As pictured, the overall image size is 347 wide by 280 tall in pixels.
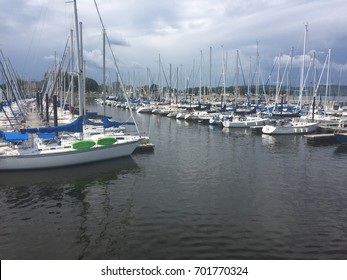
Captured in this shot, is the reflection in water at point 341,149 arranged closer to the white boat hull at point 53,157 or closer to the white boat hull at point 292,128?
the white boat hull at point 292,128

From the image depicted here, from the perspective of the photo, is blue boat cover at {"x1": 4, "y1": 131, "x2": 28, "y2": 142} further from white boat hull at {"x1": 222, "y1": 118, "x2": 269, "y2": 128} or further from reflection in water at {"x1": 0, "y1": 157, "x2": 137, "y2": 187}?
white boat hull at {"x1": 222, "y1": 118, "x2": 269, "y2": 128}

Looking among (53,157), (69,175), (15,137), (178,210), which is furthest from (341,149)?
(15,137)

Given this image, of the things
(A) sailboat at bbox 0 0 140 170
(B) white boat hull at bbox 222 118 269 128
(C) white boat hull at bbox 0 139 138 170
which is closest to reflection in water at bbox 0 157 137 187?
(C) white boat hull at bbox 0 139 138 170

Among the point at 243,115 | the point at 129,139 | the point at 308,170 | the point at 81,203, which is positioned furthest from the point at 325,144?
the point at 81,203

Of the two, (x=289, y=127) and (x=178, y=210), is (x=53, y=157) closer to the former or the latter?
(x=178, y=210)

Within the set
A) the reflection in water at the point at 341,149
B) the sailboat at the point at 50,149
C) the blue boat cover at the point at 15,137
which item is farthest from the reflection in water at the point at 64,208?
the reflection in water at the point at 341,149

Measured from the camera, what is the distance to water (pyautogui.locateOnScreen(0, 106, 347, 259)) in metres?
15.9

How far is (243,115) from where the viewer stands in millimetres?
74312

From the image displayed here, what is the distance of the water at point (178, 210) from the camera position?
15906 millimetres

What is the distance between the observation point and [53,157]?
29641 millimetres

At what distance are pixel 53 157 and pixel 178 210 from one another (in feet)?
49.4

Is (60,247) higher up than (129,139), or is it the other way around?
(129,139)

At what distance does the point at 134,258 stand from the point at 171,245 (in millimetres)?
2155

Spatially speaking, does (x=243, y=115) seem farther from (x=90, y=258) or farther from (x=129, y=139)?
(x=90, y=258)
